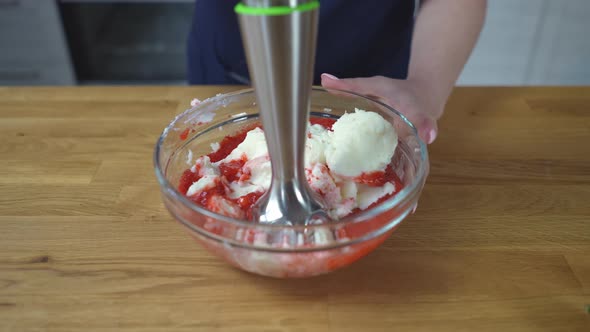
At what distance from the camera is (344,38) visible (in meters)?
0.99

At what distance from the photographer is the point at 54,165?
0.74 meters

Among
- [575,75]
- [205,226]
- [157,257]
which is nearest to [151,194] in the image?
[157,257]

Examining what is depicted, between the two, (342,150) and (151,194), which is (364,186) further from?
(151,194)

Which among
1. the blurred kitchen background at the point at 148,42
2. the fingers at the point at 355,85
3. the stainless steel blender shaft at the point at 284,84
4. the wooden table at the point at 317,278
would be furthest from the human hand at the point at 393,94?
the blurred kitchen background at the point at 148,42

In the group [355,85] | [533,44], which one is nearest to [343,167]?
[355,85]

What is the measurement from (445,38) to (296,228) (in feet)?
2.09

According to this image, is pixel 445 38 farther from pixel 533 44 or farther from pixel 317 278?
pixel 533 44

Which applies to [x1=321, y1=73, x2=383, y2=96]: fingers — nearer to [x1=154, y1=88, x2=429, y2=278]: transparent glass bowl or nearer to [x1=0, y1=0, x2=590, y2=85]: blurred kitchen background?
[x1=154, y1=88, x2=429, y2=278]: transparent glass bowl

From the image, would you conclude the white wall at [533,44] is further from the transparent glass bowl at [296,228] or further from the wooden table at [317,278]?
the transparent glass bowl at [296,228]

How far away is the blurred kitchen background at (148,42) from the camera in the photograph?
1.86 m

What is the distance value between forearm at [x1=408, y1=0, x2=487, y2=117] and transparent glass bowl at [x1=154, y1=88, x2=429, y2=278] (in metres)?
0.31

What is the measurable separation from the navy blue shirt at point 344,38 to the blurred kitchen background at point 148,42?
914 millimetres

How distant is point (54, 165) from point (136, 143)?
0.44ft

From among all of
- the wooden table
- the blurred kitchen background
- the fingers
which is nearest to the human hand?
the fingers
